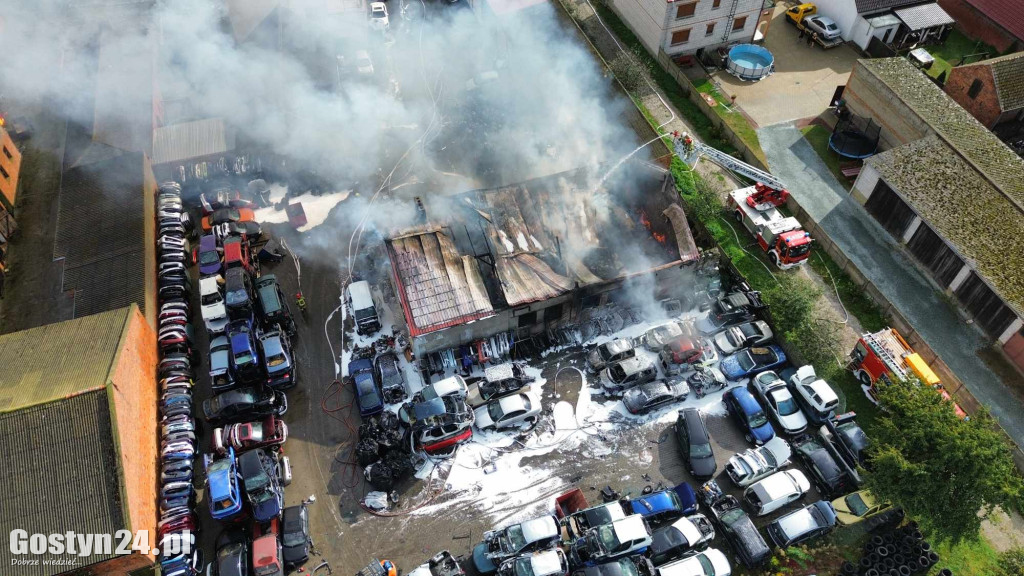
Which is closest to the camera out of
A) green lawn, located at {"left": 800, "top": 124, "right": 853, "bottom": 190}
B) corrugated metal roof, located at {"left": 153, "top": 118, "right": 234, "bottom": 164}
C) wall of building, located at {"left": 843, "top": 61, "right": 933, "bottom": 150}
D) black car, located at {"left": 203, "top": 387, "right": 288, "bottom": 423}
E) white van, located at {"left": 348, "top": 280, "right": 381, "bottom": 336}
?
black car, located at {"left": 203, "top": 387, "right": 288, "bottom": 423}

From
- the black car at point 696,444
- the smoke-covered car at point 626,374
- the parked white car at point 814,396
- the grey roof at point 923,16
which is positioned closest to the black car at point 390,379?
the smoke-covered car at point 626,374

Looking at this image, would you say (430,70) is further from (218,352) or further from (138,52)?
(218,352)

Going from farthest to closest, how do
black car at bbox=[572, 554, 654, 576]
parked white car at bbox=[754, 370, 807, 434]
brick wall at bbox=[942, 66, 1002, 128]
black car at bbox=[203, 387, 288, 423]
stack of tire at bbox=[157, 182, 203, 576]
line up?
brick wall at bbox=[942, 66, 1002, 128], parked white car at bbox=[754, 370, 807, 434], black car at bbox=[203, 387, 288, 423], stack of tire at bbox=[157, 182, 203, 576], black car at bbox=[572, 554, 654, 576]

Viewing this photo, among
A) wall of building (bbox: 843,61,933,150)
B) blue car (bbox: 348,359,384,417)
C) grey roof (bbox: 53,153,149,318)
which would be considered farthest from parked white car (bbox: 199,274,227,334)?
wall of building (bbox: 843,61,933,150)

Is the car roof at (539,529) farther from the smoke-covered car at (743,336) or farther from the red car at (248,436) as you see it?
the smoke-covered car at (743,336)

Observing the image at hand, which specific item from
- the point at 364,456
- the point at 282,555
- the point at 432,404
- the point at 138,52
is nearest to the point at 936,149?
the point at 432,404

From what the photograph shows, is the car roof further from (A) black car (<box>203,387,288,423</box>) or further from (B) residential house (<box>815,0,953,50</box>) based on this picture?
(B) residential house (<box>815,0,953,50</box>)
